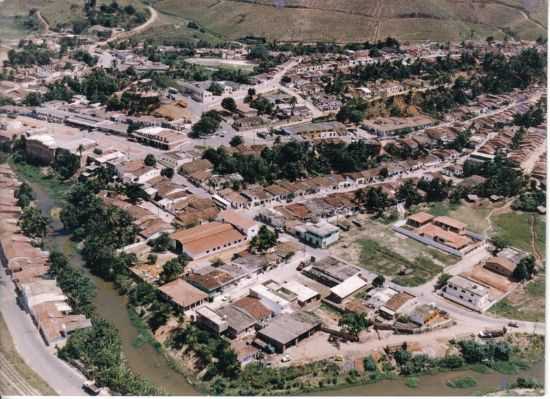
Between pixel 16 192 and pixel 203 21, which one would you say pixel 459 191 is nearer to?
pixel 16 192

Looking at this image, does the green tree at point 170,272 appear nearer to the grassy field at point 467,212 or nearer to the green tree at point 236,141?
the grassy field at point 467,212

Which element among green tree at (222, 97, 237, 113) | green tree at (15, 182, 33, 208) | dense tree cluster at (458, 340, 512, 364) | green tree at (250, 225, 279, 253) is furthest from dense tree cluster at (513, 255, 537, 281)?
green tree at (222, 97, 237, 113)

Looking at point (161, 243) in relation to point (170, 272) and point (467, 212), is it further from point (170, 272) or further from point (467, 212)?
point (467, 212)

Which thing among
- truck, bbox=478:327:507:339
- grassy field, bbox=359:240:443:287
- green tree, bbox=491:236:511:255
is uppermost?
green tree, bbox=491:236:511:255

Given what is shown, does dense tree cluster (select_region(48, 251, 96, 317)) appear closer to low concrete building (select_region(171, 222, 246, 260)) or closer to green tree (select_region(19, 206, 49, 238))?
green tree (select_region(19, 206, 49, 238))

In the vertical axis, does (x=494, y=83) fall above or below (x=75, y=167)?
above

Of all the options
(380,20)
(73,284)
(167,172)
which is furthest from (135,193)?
(380,20)

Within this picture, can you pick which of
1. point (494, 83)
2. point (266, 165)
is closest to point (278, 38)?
point (494, 83)
